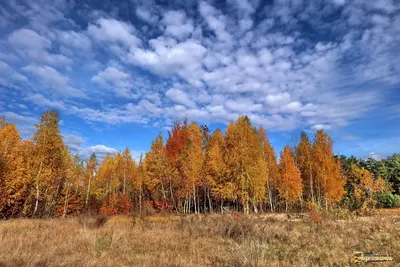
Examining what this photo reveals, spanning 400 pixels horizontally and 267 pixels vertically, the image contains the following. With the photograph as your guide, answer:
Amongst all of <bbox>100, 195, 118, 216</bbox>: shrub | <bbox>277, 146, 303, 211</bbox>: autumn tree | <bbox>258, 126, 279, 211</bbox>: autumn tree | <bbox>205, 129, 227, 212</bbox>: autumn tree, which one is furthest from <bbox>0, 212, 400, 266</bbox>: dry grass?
<bbox>258, 126, 279, 211</bbox>: autumn tree

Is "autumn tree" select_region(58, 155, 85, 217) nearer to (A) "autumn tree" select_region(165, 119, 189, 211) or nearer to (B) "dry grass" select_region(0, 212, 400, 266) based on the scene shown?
(A) "autumn tree" select_region(165, 119, 189, 211)

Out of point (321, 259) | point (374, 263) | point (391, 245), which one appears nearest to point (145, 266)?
point (321, 259)

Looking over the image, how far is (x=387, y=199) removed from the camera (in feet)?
118

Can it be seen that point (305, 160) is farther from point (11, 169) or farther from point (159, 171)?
point (11, 169)

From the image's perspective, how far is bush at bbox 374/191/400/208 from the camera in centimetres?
3519

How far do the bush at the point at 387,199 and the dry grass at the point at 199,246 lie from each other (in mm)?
29596

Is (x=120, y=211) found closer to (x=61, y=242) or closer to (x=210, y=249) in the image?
(x=61, y=242)

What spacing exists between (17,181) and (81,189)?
76.0ft

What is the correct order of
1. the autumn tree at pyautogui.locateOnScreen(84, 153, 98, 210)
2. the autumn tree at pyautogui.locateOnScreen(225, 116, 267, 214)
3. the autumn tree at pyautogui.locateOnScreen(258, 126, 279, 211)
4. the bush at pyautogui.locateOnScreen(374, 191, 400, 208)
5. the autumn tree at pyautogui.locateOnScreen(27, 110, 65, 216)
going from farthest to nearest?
the autumn tree at pyautogui.locateOnScreen(84, 153, 98, 210), the bush at pyautogui.locateOnScreen(374, 191, 400, 208), the autumn tree at pyautogui.locateOnScreen(258, 126, 279, 211), the autumn tree at pyautogui.locateOnScreen(225, 116, 267, 214), the autumn tree at pyautogui.locateOnScreen(27, 110, 65, 216)

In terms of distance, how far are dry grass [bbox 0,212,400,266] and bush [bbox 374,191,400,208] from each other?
29596 mm

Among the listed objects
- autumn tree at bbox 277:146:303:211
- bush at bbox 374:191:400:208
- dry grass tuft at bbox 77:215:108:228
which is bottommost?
dry grass tuft at bbox 77:215:108:228

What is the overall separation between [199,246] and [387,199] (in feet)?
129

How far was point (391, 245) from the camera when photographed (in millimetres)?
8562

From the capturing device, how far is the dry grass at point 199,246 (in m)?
6.95
